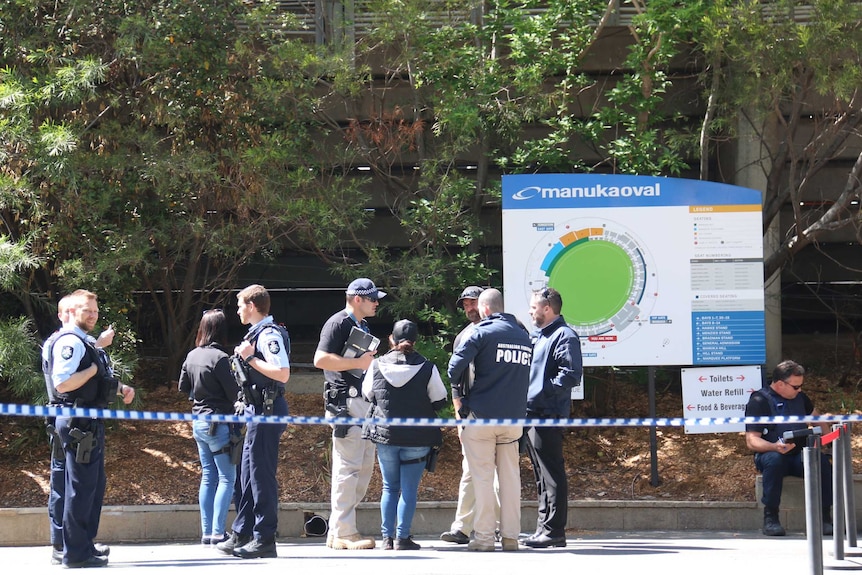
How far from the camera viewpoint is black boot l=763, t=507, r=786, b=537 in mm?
9133

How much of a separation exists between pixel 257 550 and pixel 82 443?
1474 mm

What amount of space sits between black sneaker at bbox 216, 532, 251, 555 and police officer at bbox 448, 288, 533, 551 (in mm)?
1728

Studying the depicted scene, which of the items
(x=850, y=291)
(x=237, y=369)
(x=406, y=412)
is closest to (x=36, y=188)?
(x=237, y=369)

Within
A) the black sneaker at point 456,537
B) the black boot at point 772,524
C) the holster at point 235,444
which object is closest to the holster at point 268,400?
the holster at point 235,444

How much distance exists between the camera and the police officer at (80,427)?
23.7ft

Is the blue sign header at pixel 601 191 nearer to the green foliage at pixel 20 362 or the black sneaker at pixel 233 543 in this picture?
the black sneaker at pixel 233 543

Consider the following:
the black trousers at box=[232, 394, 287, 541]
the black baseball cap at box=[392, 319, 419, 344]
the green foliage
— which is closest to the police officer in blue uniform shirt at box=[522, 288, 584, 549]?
the black baseball cap at box=[392, 319, 419, 344]

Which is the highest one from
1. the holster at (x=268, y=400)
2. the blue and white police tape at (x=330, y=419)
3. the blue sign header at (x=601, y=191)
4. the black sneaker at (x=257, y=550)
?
the blue sign header at (x=601, y=191)

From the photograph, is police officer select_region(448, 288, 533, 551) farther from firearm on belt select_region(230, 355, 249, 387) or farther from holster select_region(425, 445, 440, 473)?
firearm on belt select_region(230, 355, 249, 387)

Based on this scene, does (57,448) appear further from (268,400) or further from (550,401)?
(550,401)

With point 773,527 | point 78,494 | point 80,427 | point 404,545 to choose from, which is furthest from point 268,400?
point 773,527

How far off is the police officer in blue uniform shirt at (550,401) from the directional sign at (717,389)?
1.92 metres

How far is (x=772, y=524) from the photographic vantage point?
9156mm

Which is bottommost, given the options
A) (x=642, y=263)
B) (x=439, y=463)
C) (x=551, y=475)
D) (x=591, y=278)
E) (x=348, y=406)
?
(x=439, y=463)
